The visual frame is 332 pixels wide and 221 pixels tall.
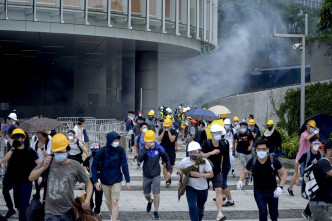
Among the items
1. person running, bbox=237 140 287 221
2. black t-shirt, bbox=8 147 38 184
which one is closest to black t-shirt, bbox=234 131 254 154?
person running, bbox=237 140 287 221

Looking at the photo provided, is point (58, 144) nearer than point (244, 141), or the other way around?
point (58, 144)

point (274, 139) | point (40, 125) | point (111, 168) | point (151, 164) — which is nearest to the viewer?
point (111, 168)

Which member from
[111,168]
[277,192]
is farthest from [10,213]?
[277,192]

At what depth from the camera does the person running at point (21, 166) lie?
8.84 meters

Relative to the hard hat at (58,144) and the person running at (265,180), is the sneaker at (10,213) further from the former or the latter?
the person running at (265,180)

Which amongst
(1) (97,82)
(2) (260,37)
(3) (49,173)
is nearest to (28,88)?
(1) (97,82)

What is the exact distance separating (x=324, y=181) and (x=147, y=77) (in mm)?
31749

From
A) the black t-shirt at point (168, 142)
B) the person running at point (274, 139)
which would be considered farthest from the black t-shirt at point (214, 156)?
the person running at point (274, 139)

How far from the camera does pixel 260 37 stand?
6306 centimetres

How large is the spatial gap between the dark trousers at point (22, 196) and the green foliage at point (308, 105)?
14057 mm

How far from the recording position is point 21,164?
352 inches

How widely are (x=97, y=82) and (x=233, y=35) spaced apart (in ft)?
60.1

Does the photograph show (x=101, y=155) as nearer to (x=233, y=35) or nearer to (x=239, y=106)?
(x=239, y=106)

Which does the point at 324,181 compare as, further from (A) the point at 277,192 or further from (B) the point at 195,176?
(B) the point at 195,176
